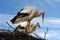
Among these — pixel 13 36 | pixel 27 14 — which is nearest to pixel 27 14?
pixel 27 14

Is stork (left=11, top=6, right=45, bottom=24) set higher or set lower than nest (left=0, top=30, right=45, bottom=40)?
higher

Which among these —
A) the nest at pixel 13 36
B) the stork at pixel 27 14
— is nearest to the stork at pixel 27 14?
the stork at pixel 27 14

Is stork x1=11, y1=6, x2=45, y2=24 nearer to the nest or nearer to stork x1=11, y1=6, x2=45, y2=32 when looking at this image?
stork x1=11, y1=6, x2=45, y2=32

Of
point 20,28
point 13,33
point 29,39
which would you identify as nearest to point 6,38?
point 13,33

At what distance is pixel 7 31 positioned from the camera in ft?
20.8

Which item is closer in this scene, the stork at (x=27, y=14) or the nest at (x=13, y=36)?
the nest at (x=13, y=36)

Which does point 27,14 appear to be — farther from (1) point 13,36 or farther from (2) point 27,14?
(1) point 13,36

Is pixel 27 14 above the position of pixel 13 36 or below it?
above

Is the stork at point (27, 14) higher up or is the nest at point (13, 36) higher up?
the stork at point (27, 14)

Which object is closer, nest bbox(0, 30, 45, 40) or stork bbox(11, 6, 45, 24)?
nest bbox(0, 30, 45, 40)


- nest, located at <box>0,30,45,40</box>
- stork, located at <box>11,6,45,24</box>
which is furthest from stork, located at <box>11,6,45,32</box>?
nest, located at <box>0,30,45,40</box>

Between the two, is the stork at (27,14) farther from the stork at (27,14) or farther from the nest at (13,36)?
the nest at (13,36)

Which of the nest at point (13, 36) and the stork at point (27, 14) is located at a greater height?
the stork at point (27, 14)

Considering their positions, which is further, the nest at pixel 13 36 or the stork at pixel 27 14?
the stork at pixel 27 14
